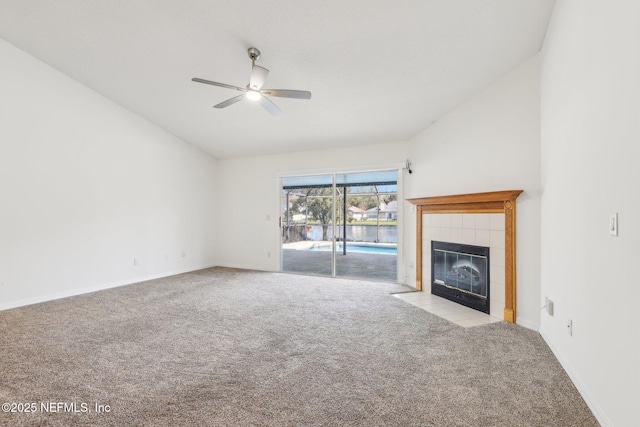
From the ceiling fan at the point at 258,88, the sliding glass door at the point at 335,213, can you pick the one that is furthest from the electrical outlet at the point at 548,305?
the ceiling fan at the point at 258,88

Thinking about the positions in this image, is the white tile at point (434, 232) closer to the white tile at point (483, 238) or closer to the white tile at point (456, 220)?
the white tile at point (456, 220)

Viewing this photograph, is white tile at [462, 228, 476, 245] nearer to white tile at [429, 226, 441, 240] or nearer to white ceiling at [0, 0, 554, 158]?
white tile at [429, 226, 441, 240]

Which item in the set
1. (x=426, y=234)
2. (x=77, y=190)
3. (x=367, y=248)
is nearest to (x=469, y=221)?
(x=426, y=234)

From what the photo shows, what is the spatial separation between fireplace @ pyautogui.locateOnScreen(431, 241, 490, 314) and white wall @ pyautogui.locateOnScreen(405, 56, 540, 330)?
44 cm

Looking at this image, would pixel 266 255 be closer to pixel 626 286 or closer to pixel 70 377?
pixel 70 377

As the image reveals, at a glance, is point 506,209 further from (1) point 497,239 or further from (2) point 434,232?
(2) point 434,232

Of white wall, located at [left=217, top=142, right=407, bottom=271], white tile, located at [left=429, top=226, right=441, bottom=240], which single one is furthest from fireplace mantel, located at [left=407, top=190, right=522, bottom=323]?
white wall, located at [left=217, top=142, right=407, bottom=271]

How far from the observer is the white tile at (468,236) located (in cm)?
362

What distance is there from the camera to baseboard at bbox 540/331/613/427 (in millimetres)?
1593

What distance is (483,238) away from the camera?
11.5 ft

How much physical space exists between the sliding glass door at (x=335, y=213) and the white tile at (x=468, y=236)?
1770 mm

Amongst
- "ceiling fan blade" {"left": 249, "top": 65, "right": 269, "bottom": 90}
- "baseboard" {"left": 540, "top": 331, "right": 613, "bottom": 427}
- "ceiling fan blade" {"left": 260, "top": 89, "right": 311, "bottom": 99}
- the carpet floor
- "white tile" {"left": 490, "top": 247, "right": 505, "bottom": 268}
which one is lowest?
the carpet floor

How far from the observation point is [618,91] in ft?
4.99

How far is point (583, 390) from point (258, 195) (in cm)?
550
